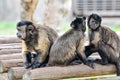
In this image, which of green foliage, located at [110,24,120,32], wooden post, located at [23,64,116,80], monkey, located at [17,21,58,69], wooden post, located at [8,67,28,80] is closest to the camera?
wooden post, located at [23,64,116,80]

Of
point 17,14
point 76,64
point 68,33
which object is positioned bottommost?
point 17,14

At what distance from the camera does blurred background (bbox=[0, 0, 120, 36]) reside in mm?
10422

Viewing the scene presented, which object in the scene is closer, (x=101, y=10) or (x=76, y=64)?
(x=76, y=64)

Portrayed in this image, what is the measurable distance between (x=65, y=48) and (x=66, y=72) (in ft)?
1.00

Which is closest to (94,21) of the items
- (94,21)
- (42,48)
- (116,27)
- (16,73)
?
(94,21)

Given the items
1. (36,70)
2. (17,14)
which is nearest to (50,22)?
(36,70)

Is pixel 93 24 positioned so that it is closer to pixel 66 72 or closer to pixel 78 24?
pixel 78 24

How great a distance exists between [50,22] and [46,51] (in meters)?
5.13

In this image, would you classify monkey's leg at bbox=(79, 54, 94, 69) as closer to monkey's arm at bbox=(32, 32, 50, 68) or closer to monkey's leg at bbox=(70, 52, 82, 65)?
monkey's leg at bbox=(70, 52, 82, 65)

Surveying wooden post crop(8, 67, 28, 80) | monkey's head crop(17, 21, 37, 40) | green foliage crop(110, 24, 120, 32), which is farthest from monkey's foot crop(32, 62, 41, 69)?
green foliage crop(110, 24, 120, 32)

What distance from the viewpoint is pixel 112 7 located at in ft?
56.5

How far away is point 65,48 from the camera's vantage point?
499 cm

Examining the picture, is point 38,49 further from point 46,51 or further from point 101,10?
point 101,10

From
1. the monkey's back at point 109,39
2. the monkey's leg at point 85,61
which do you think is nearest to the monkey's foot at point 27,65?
the monkey's leg at point 85,61
